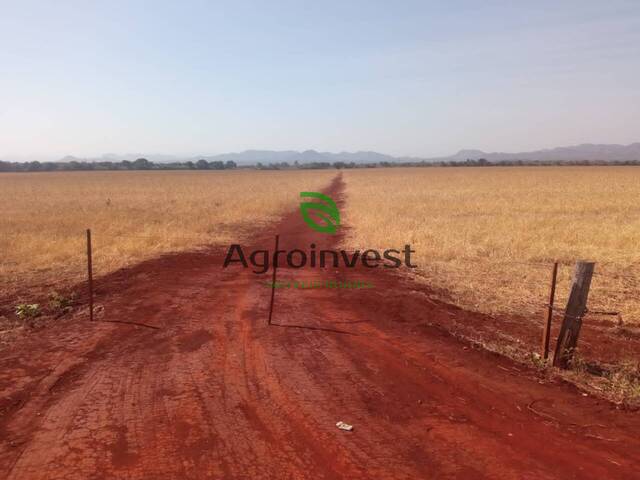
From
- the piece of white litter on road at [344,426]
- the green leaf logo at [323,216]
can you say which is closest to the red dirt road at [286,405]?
the piece of white litter on road at [344,426]

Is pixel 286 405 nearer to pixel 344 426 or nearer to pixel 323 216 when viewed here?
pixel 344 426

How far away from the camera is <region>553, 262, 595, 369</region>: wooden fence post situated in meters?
5.52

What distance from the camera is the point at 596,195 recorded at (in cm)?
3034

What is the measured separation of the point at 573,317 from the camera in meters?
5.55

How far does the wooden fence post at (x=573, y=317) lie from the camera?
18.1ft

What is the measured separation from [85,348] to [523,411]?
17.3ft

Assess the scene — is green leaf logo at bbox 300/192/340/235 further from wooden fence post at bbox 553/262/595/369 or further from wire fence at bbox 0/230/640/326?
wooden fence post at bbox 553/262/595/369

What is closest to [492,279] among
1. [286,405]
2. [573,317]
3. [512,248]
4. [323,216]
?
[512,248]

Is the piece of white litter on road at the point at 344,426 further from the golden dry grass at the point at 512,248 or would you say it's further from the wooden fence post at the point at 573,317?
the golden dry grass at the point at 512,248

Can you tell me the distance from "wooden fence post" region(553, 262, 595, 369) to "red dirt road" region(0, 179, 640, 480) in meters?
0.52

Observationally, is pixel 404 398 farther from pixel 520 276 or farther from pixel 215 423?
pixel 520 276

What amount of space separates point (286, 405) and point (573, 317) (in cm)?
357

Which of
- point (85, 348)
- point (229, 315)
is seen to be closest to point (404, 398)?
point (229, 315)

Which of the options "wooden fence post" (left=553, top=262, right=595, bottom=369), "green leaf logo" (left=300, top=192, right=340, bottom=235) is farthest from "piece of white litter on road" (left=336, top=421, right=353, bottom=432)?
"green leaf logo" (left=300, top=192, right=340, bottom=235)
